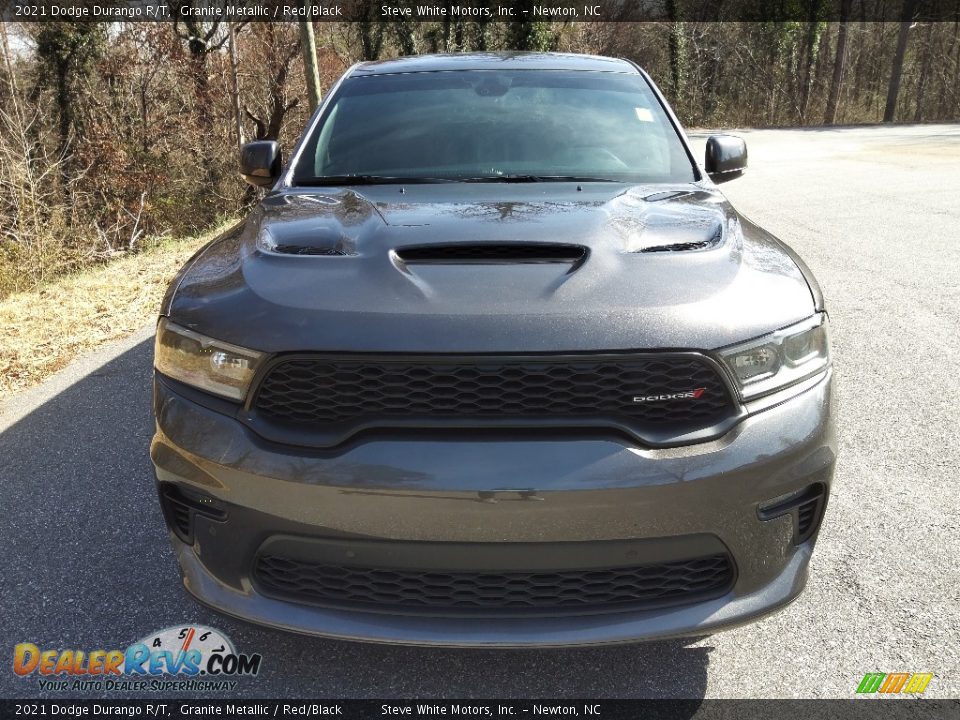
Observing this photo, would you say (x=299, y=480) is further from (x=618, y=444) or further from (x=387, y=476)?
(x=618, y=444)

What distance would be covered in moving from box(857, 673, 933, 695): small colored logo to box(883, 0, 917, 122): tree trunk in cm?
3942

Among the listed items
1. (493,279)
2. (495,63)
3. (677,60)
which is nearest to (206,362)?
(493,279)

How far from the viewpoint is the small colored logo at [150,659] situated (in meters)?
2.23

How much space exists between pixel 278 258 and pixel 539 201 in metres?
0.87

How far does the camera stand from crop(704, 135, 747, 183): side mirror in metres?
3.43

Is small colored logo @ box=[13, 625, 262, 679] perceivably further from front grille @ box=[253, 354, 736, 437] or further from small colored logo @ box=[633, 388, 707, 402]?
small colored logo @ box=[633, 388, 707, 402]

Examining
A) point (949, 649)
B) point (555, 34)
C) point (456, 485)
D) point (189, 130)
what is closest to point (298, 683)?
point (456, 485)

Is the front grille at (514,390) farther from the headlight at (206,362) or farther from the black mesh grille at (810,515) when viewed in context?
the black mesh grille at (810,515)

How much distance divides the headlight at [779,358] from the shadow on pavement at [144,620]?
2.93 feet

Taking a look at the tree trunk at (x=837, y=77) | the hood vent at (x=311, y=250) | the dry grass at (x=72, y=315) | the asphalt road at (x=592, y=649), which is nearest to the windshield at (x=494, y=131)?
the hood vent at (x=311, y=250)

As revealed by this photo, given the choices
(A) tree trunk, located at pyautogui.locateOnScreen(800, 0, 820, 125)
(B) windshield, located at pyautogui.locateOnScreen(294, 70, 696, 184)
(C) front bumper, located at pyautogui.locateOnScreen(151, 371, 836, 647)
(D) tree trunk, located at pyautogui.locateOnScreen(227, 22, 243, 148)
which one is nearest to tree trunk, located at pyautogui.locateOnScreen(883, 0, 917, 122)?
(A) tree trunk, located at pyautogui.locateOnScreen(800, 0, 820, 125)

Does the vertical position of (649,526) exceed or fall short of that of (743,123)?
it exceeds it

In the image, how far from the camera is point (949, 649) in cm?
225

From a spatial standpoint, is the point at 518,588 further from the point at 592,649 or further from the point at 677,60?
the point at 677,60
